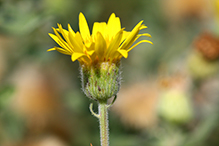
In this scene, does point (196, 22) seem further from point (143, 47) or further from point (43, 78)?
point (43, 78)

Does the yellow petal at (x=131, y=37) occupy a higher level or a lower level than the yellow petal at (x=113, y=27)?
lower

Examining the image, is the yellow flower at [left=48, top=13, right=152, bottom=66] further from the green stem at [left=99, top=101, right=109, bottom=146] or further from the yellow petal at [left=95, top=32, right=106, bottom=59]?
the green stem at [left=99, top=101, right=109, bottom=146]

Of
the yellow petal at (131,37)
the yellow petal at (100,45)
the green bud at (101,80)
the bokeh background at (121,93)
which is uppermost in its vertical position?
the bokeh background at (121,93)

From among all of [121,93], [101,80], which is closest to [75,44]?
[101,80]

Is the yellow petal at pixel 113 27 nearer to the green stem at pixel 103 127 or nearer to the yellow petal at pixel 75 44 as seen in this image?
the yellow petal at pixel 75 44

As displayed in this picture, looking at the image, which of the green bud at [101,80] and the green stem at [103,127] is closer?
the green stem at [103,127]

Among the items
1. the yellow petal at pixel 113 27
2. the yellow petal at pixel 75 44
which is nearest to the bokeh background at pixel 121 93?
the yellow petal at pixel 113 27
